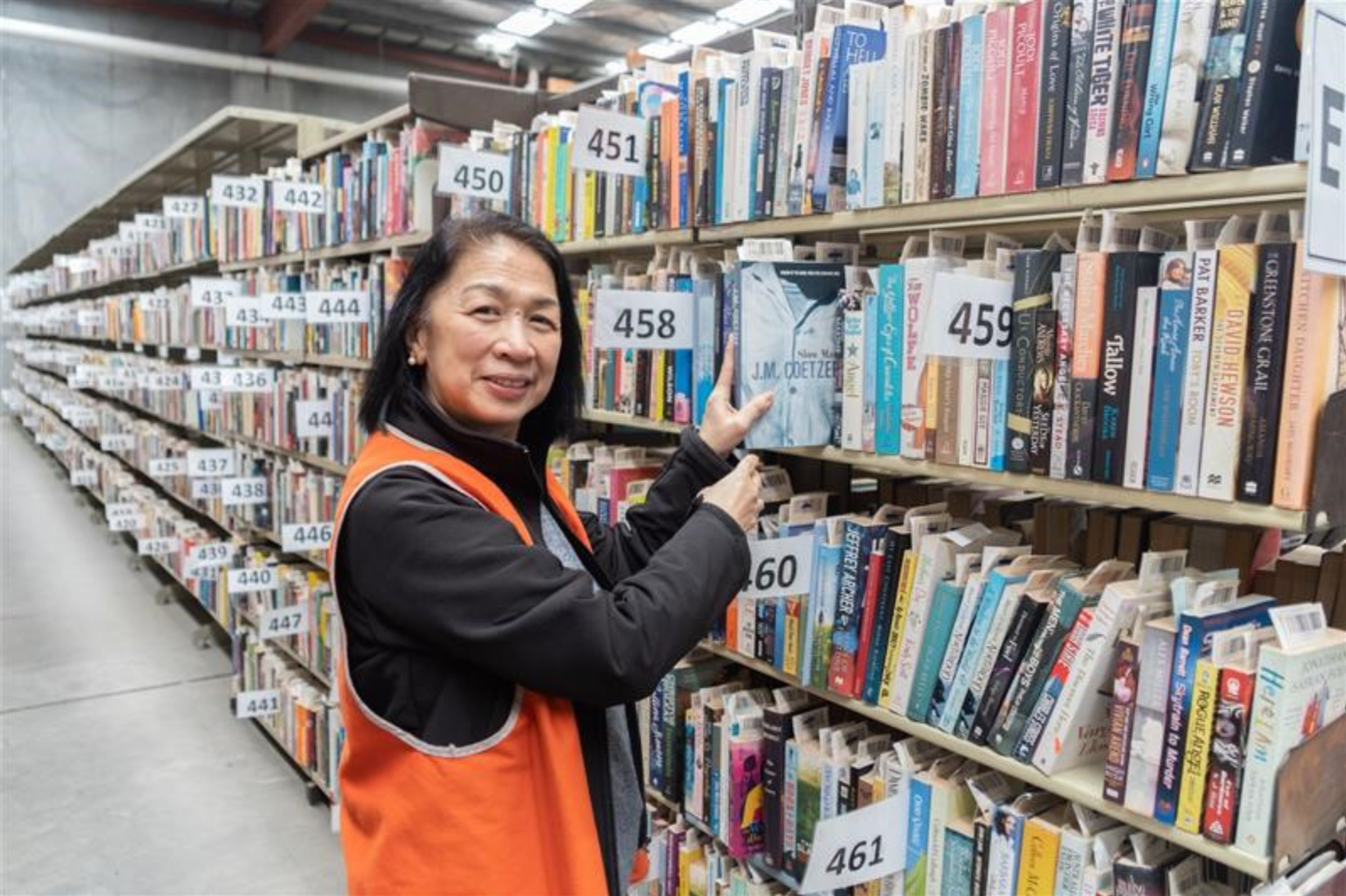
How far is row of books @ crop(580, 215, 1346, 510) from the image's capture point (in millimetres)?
1120

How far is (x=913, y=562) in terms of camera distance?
158 cm

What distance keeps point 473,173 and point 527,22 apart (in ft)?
26.1

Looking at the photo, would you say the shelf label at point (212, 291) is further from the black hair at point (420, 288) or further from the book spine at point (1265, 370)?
the book spine at point (1265, 370)

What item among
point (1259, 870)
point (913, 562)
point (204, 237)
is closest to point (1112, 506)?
point (913, 562)

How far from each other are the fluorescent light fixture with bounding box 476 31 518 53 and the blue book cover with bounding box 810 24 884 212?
936 centimetres

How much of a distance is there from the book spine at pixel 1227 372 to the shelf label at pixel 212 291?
3.65 m

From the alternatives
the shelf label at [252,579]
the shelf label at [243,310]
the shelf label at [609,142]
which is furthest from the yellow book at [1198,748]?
the shelf label at [252,579]

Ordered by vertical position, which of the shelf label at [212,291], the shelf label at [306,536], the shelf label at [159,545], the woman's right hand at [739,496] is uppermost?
the shelf label at [212,291]

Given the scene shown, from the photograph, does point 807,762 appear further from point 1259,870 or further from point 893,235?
point 893,235

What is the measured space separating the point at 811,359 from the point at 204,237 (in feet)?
14.0

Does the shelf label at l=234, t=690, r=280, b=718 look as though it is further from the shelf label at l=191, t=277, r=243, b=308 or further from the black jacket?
the black jacket

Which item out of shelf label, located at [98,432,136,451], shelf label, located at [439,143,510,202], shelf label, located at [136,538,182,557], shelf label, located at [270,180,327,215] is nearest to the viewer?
shelf label, located at [439,143,510,202]

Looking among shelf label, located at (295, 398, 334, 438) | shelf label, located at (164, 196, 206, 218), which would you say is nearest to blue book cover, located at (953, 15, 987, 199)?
shelf label, located at (295, 398, 334, 438)

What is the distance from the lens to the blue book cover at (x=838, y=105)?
1574mm
